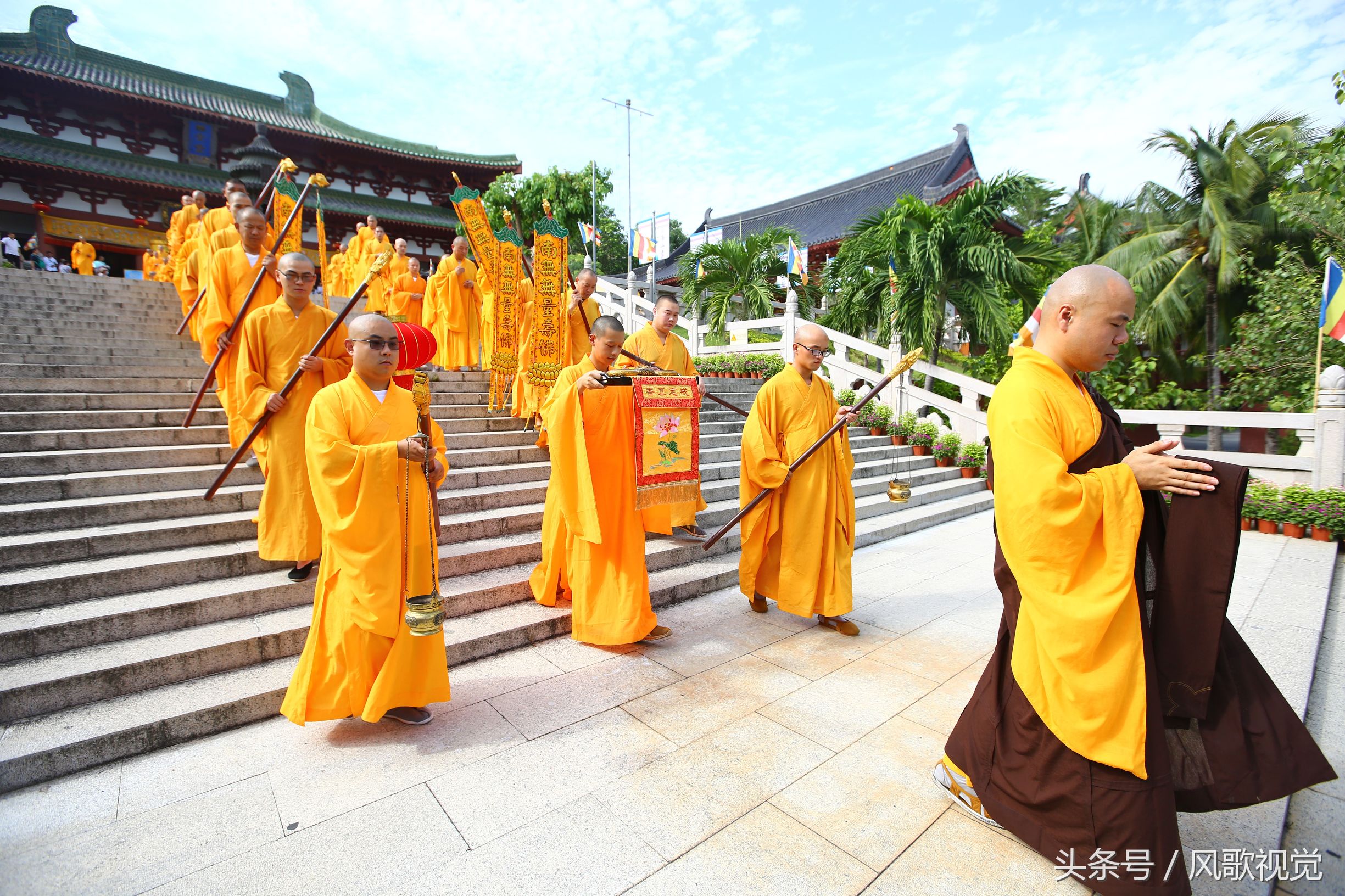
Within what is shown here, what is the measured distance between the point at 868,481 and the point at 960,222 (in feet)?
18.2

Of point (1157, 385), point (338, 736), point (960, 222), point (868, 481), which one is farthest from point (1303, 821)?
point (1157, 385)

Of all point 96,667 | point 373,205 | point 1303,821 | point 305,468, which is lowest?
point 1303,821

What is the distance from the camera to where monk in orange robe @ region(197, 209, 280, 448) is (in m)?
4.88

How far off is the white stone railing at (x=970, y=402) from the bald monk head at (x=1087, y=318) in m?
2.76

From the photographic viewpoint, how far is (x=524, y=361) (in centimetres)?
721

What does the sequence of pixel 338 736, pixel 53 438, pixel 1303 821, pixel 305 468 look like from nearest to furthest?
pixel 1303 821 → pixel 338 736 → pixel 305 468 → pixel 53 438

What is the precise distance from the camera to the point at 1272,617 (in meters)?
4.70

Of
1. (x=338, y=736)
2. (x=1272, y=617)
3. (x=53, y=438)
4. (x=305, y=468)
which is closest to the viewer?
(x=338, y=736)

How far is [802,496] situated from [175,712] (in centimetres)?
367

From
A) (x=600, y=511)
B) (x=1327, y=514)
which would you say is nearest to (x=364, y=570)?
(x=600, y=511)

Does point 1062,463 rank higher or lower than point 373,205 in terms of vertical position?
lower

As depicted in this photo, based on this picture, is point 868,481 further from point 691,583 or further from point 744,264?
point 744,264

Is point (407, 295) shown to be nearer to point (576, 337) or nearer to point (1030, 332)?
point (576, 337)

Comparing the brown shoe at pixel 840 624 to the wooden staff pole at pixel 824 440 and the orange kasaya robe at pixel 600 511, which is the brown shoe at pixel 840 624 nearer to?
the wooden staff pole at pixel 824 440
